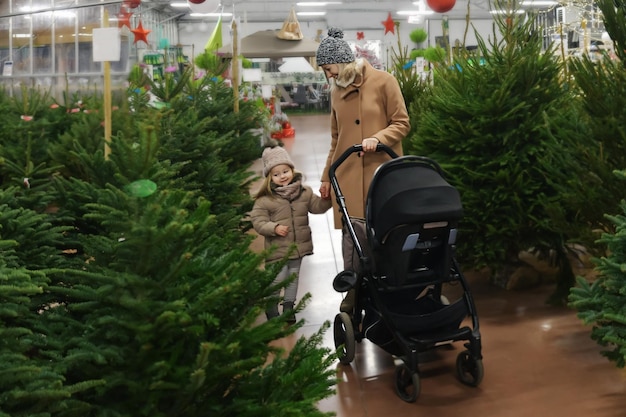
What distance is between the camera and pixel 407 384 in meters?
3.32

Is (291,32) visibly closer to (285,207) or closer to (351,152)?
(285,207)

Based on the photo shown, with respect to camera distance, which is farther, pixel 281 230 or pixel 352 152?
→ pixel 281 230

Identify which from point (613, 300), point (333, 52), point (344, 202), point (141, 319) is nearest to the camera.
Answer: point (141, 319)

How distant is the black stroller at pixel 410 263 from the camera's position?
126 inches

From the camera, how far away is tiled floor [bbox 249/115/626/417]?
3.14 meters

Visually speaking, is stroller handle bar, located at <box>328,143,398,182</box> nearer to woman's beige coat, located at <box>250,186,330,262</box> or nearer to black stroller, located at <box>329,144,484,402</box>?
black stroller, located at <box>329,144,484,402</box>

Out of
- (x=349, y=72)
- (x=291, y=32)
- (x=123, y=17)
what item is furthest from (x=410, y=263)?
(x=291, y=32)

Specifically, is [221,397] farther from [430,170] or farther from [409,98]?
[409,98]

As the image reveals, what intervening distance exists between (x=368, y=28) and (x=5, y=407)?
32.2 m

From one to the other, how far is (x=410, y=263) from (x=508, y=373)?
727 mm

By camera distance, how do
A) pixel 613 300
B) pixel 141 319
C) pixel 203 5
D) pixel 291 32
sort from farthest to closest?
pixel 291 32 < pixel 203 5 < pixel 613 300 < pixel 141 319

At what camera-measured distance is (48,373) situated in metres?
1.36

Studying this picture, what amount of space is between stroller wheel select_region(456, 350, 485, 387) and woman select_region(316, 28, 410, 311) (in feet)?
3.27

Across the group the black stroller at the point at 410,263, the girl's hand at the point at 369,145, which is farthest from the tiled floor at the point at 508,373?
the girl's hand at the point at 369,145
